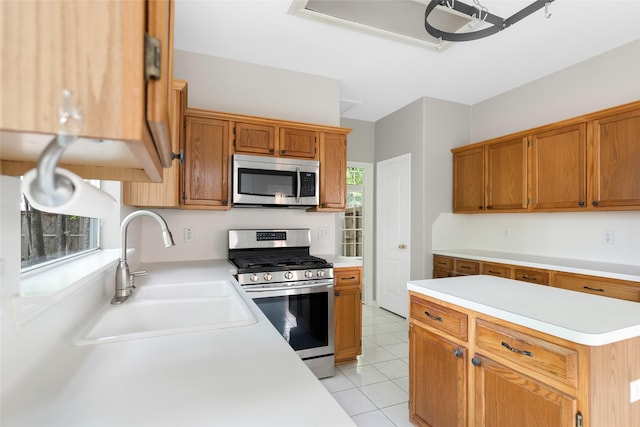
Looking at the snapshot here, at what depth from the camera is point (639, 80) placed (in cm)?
262

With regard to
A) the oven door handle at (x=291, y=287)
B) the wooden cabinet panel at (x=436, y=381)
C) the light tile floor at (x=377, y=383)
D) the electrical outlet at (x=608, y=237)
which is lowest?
the light tile floor at (x=377, y=383)

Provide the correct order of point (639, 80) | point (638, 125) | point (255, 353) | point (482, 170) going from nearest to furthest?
1. point (255, 353)
2. point (638, 125)
3. point (639, 80)
4. point (482, 170)

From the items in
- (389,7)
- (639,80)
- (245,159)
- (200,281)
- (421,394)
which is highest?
(389,7)

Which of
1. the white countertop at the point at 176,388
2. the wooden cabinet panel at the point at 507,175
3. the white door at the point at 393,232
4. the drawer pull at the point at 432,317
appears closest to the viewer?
the white countertop at the point at 176,388

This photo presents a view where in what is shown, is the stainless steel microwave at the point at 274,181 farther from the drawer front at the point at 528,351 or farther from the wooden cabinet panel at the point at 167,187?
the drawer front at the point at 528,351

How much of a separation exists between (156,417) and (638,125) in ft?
11.1

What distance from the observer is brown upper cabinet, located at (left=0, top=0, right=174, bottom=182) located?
0.32 m

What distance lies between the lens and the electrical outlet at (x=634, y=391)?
1148mm

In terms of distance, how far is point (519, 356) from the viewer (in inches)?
49.8

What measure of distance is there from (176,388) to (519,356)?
4.16 ft

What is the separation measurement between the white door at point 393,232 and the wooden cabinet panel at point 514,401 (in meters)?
2.64

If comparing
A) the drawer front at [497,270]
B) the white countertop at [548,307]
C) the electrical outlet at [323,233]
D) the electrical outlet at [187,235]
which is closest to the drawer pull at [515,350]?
the white countertop at [548,307]

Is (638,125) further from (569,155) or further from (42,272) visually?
(42,272)

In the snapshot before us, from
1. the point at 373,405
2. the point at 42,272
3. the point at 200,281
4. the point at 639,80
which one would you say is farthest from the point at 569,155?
the point at 42,272
